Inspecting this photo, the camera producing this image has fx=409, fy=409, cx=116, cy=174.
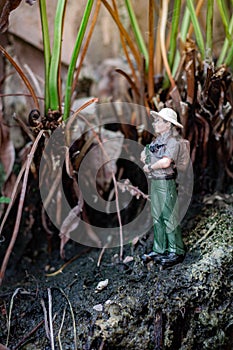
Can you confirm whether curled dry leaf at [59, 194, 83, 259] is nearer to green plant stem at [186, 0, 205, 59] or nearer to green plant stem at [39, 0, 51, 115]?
green plant stem at [39, 0, 51, 115]

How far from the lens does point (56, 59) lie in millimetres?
940

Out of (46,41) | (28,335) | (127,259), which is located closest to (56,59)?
(46,41)

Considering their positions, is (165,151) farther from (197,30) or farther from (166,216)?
(197,30)

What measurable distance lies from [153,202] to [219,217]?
0.61 feet

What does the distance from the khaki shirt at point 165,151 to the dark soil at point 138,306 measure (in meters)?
0.19

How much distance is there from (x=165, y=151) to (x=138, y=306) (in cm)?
30

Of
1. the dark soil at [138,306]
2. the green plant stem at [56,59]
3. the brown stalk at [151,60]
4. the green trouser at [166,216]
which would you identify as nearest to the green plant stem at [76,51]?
the green plant stem at [56,59]

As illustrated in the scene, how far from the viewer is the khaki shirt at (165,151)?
0.82 metres

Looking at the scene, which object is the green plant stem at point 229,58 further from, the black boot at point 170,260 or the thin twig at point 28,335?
the thin twig at point 28,335

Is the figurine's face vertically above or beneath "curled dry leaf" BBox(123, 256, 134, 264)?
above

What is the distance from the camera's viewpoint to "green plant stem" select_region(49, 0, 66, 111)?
35.9 inches

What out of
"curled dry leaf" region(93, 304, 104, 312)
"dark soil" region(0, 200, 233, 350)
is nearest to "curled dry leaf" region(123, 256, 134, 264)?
"dark soil" region(0, 200, 233, 350)

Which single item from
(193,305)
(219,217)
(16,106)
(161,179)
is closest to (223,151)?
(219,217)

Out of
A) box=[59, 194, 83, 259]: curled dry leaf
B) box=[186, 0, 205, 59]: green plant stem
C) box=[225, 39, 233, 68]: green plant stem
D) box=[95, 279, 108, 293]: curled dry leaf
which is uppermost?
box=[186, 0, 205, 59]: green plant stem
